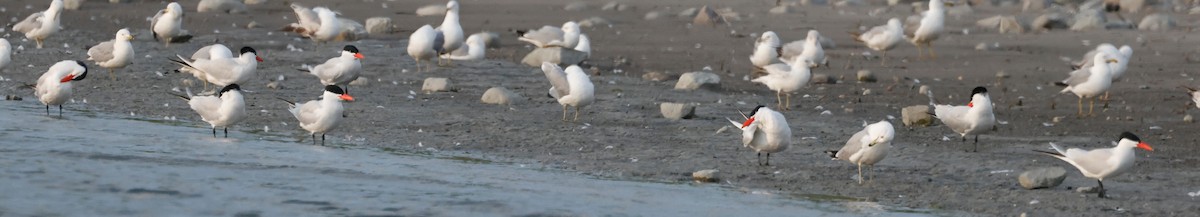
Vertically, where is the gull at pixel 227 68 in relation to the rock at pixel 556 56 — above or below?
below

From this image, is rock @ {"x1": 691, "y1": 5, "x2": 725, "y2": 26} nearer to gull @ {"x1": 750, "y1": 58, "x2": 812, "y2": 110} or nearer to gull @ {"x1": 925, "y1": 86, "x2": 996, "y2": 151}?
gull @ {"x1": 750, "y1": 58, "x2": 812, "y2": 110}

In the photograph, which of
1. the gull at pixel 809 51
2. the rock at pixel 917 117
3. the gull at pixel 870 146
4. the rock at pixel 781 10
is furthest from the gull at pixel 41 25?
the gull at pixel 870 146

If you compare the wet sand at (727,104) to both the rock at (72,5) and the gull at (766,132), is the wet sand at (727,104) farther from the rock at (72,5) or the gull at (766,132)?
the rock at (72,5)

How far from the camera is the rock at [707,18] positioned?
985 inches

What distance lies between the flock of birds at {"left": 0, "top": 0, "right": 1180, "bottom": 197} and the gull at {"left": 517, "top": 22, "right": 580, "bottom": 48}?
0.01m

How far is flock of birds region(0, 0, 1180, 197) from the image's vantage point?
1229 cm

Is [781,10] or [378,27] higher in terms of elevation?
[781,10]

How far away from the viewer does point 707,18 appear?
2506 centimetres

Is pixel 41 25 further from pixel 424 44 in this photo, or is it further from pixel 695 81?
pixel 695 81

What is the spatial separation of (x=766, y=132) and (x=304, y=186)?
3174 millimetres

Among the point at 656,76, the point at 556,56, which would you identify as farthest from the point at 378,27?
the point at 656,76

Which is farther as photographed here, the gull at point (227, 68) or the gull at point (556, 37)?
the gull at point (556, 37)

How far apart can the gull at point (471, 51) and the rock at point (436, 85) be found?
2699mm

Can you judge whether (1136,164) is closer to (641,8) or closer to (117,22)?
(641,8)
